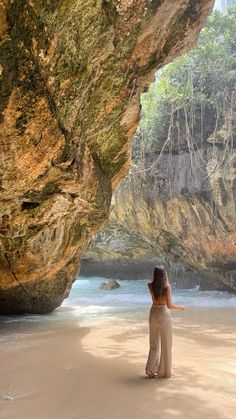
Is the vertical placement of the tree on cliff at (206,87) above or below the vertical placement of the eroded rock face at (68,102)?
above

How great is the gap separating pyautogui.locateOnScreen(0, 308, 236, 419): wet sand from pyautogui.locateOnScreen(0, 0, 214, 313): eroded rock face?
209 cm

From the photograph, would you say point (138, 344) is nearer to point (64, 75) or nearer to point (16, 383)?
point (16, 383)

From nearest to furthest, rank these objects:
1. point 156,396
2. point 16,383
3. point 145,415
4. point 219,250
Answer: point 145,415 → point 156,396 → point 16,383 → point 219,250

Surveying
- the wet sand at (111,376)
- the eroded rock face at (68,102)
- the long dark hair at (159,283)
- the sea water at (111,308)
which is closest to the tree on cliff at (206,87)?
the eroded rock face at (68,102)

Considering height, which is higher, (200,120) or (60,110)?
(200,120)

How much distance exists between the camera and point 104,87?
5531 mm

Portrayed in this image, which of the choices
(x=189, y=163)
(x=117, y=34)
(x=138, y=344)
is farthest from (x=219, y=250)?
(x=117, y=34)

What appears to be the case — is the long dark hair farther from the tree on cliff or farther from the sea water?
the tree on cliff

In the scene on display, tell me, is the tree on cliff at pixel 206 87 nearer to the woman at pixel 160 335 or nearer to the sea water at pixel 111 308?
the sea water at pixel 111 308

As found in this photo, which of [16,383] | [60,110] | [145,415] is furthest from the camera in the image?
[60,110]

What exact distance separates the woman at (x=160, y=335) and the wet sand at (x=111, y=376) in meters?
0.13

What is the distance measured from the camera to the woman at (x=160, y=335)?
4.06 m

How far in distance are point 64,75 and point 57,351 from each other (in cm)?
389

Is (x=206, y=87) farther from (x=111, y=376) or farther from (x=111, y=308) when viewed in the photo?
(x=111, y=376)
